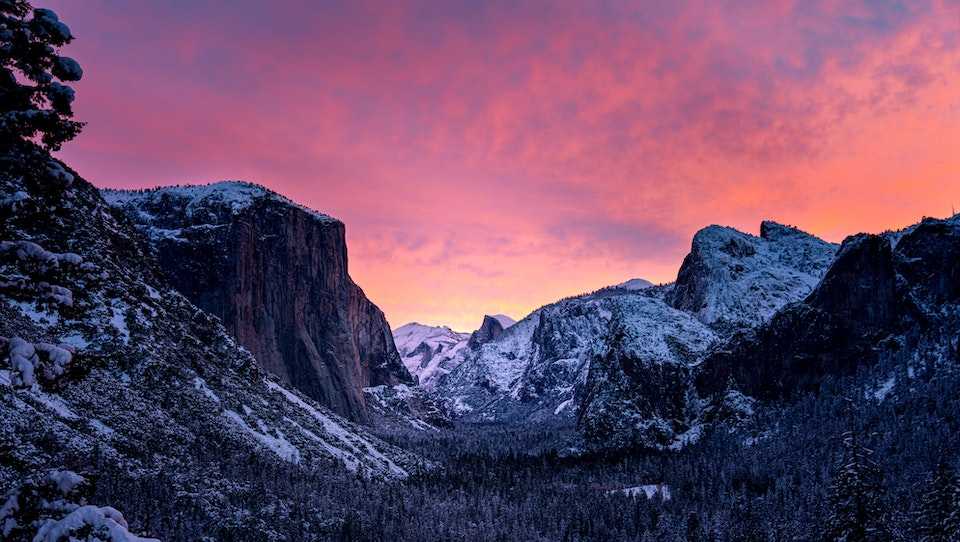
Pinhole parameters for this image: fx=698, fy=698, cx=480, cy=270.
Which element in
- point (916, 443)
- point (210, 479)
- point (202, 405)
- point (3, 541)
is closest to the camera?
point (3, 541)

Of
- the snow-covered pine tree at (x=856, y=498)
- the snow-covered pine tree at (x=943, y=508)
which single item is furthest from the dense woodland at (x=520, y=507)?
the snow-covered pine tree at (x=856, y=498)

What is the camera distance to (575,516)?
168m

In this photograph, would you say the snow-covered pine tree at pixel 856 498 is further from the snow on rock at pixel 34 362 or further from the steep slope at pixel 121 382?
the snow on rock at pixel 34 362

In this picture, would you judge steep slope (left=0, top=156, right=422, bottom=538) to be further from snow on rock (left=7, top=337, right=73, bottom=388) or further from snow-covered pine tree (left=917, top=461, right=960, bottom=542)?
snow-covered pine tree (left=917, top=461, right=960, bottom=542)

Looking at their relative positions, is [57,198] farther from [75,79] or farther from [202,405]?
[202,405]

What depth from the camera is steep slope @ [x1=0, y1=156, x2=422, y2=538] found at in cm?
1261

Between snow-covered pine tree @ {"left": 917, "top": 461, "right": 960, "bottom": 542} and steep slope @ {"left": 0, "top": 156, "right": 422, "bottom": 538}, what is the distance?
2730 inches

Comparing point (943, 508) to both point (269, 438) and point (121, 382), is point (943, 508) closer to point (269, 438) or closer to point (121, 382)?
point (121, 382)

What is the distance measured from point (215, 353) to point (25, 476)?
189 meters

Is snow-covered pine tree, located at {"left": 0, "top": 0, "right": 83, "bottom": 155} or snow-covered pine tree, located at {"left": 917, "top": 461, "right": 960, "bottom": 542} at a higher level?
snow-covered pine tree, located at {"left": 0, "top": 0, "right": 83, "bottom": 155}

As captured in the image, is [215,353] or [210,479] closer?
[210,479]

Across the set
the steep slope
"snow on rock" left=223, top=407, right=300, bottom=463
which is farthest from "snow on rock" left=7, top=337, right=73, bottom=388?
"snow on rock" left=223, top=407, right=300, bottom=463

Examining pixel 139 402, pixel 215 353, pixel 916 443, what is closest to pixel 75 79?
pixel 139 402

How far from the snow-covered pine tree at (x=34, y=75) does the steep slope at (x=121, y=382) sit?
568 millimetres
